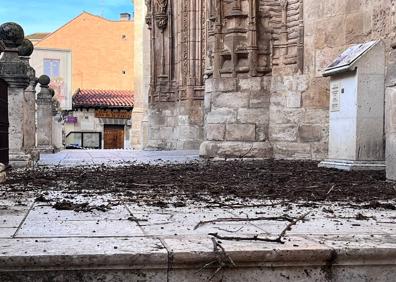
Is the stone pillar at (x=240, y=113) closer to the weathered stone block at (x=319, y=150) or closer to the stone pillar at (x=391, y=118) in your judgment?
the weathered stone block at (x=319, y=150)

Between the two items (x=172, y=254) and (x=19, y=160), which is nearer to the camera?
(x=172, y=254)

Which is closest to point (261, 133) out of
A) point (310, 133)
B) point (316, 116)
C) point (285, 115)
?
point (285, 115)

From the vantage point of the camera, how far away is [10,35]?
890cm

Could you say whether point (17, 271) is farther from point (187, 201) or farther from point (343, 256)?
point (187, 201)

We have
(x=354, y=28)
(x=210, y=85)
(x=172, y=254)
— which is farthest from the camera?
(x=210, y=85)

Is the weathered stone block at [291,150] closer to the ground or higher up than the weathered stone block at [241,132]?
closer to the ground

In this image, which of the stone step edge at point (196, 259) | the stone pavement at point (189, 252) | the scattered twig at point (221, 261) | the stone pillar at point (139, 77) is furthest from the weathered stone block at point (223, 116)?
the stone pillar at point (139, 77)

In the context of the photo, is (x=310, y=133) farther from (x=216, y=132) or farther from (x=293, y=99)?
(x=216, y=132)

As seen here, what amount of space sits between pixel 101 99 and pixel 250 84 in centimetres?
3219

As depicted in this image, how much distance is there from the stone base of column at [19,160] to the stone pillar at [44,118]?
21.5 feet

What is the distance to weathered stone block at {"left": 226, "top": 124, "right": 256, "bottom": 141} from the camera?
462 inches

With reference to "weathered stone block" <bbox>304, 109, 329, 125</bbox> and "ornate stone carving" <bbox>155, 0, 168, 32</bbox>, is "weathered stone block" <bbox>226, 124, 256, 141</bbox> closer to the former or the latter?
"weathered stone block" <bbox>304, 109, 329, 125</bbox>

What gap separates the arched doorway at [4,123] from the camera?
26.9ft

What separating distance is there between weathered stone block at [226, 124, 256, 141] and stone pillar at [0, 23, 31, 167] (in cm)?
402
